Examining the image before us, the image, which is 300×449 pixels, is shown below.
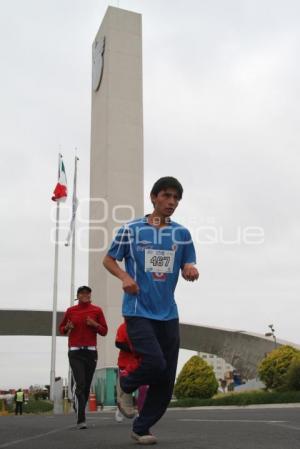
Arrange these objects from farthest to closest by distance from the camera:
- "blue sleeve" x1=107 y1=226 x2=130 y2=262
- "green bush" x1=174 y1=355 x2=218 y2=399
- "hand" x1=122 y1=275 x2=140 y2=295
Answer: "green bush" x1=174 y1=355 x2=218 y2=399 → "blue sleeve" x1=107 y1=226 x2=130 y2=262 → "hand" x1=122 y1=275 x2=140 y2=295

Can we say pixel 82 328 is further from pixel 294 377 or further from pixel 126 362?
pixel 294 377

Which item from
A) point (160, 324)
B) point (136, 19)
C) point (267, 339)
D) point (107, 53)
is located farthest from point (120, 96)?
point (160, 324)

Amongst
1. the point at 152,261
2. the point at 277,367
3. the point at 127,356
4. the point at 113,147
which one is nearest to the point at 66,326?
the point at 127,356

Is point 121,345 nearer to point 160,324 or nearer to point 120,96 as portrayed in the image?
point 160,324

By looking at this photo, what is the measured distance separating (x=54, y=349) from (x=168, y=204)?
29462 millimetres

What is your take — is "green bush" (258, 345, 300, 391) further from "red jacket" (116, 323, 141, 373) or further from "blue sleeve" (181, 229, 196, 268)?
"blue sleeve" (181, 229, 196, 268)

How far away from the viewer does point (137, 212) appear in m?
40.1

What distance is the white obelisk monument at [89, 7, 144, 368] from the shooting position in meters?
38.9

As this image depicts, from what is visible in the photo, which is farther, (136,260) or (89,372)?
(89,372)

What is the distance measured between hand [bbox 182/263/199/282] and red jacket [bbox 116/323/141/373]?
56 cm

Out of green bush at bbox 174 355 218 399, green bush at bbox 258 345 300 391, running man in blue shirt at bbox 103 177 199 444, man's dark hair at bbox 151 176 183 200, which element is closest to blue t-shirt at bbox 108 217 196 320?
running man in blue shirt at bbox 103 177 199 444

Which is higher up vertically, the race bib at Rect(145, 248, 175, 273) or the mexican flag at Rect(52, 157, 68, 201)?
the mexican flag at Rect(52, 157, 68, 201)

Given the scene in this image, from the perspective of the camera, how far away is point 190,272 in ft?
13.6

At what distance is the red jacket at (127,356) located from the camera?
162 inches
